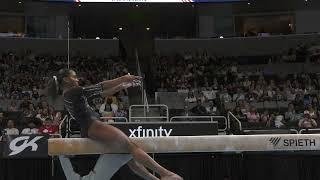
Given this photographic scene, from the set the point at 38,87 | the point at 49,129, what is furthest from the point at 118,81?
the point at 38,87

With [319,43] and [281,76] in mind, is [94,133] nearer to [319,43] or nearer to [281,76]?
[281,76]

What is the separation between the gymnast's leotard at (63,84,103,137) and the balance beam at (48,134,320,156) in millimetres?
270

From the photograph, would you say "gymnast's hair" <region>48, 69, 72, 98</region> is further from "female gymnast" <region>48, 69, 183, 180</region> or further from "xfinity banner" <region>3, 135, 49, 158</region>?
"xfinity banner" <region>3, 135, 49, 158</region>

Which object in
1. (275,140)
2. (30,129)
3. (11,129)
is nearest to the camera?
(275,140)

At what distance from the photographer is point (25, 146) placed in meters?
9.30

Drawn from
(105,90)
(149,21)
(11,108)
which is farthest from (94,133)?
(149,21)

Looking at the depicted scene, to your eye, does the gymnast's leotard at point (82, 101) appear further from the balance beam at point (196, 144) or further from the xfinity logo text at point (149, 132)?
the xfinity logo text at point (149, 132)

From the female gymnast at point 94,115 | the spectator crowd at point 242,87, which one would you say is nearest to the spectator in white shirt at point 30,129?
the spectator crowd at point 242,87

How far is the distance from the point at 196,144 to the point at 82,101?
1.42 m

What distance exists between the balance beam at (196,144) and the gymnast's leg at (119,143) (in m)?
0.10

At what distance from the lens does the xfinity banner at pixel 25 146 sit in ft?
30.4

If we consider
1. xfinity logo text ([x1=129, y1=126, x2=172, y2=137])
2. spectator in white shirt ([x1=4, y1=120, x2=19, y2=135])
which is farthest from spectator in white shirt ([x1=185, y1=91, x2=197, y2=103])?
xfinity logo text ([x1=129, y1=126, x2=172, y2=137])

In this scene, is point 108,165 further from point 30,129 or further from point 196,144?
point 30,129

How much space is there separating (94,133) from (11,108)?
34.0 feet
